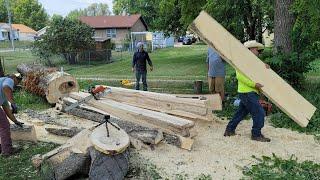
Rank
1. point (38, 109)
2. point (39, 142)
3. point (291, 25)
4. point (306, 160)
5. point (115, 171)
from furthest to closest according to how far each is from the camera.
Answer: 1. point (291, 25)
2. point (38, 109)
3. point (39, 142)
4. point (306, 160)
5. point (115, 171)

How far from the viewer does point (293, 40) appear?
13086 millimetres

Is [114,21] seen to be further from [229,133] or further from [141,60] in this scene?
[229,133]

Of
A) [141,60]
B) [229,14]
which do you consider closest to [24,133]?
[141,60]

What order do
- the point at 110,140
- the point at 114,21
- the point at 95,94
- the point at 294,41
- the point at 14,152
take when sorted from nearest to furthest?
the point at 110,140
the point at 14,152
the point at 95,94
the point at 294,41
the point at 114,21

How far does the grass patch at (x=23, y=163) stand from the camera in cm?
709

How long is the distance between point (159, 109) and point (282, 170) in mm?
3847

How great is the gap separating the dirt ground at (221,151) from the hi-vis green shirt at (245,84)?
1048 mm

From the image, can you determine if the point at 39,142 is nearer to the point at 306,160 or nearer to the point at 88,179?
the point at 88,179

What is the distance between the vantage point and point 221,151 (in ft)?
26.0

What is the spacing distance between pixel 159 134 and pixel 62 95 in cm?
544

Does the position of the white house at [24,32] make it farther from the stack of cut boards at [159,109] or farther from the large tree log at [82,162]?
the large tree log at [82,162]

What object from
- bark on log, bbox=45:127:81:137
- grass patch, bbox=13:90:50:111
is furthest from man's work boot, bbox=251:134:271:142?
grass patch, bbox=13:90:50:111

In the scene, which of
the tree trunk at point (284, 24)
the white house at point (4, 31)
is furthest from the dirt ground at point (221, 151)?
the white house at point (4, 31)

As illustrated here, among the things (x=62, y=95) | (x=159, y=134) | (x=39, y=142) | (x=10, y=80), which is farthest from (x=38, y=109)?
(x=159, y=134)
